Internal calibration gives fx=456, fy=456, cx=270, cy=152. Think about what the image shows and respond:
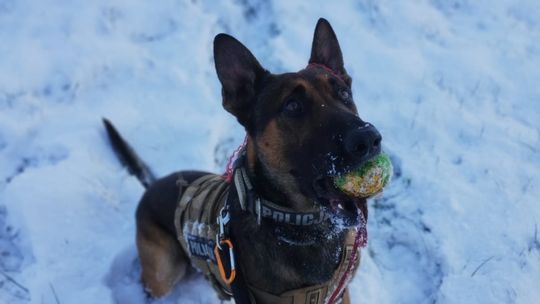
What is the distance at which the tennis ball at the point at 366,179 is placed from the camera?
2.52 meters

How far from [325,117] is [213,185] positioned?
51.4 inches

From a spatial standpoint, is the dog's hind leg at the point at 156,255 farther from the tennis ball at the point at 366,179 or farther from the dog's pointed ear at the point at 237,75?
the tennis ball at the point at 366,179

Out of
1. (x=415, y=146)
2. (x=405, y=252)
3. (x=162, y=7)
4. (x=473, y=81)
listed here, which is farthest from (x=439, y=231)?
(x=162, y=7)

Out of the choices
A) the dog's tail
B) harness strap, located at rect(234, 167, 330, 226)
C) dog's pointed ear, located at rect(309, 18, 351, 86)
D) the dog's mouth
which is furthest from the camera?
the dog's tail

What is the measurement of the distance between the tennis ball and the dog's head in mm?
54

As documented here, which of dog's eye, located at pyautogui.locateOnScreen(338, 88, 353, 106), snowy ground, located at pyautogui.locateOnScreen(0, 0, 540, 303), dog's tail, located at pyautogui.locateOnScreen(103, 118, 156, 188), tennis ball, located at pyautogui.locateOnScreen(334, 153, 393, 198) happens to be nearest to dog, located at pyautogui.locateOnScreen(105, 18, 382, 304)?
dog's eye, located at pyautogui.locateOnScreen(338, 88, 353, 106)

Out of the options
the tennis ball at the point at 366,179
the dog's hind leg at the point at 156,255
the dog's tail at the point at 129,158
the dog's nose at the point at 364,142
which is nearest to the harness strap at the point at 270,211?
the tennis ball at the point at 366,179

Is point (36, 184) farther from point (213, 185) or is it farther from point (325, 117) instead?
point (325, 117)

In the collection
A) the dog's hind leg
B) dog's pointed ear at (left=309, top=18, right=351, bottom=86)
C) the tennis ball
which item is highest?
dog's pointed ear at (left=309, top=18, right=351, bottom=86)

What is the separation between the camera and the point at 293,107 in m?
3.00

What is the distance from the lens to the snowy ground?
4.09 metres

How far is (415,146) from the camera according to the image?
510cm

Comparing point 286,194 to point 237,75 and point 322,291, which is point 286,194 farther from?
point 237,75

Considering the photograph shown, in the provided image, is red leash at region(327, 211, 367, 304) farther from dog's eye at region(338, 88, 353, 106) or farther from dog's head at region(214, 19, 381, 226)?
dog's eye at region(338, 88, 353, 106)
